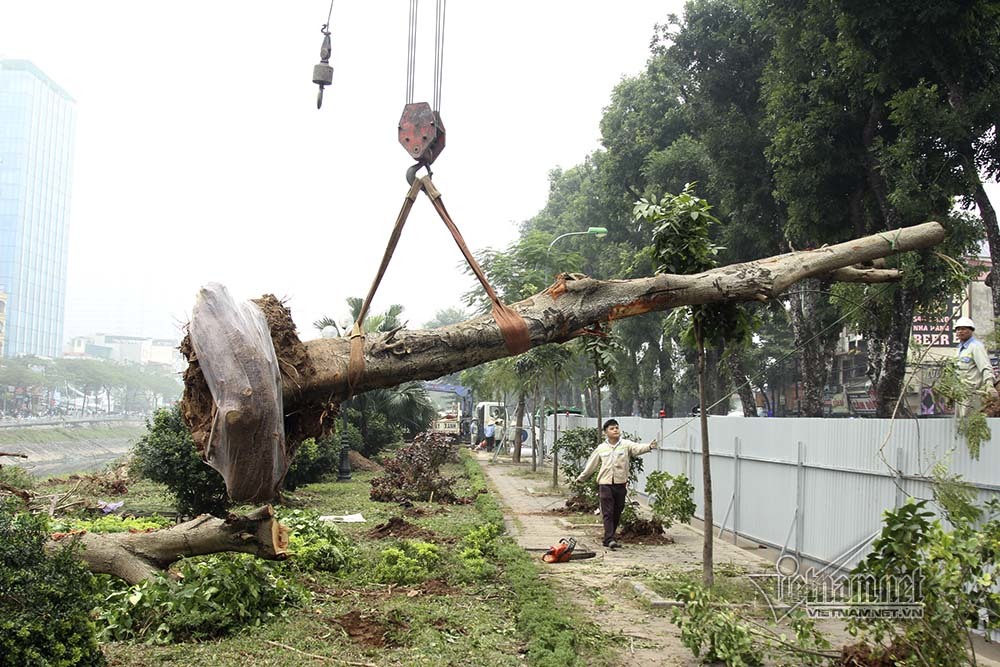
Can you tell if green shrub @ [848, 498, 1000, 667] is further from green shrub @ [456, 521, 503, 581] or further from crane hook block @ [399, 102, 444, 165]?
green shrub @ [456, 521, 503, 581]

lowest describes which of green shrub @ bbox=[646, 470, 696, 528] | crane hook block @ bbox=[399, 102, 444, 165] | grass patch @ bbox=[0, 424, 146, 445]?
grass patch @ bbox=[0, 424, 146, 445]

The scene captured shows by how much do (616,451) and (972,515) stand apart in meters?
6.19

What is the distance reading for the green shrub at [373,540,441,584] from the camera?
844cm

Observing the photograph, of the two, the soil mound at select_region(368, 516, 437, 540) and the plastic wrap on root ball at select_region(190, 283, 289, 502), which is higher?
the plastic wrap on root ball at select_region(190, 283, 289, 502)

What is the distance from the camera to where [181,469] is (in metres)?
11.5

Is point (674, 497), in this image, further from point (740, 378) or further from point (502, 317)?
point (740, 378)

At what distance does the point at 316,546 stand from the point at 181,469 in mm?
3606

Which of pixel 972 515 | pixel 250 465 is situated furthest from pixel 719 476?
pixel 250 465

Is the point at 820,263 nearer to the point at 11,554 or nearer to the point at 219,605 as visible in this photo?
the point at 219,605

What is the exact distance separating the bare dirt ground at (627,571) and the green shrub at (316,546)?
2334mm

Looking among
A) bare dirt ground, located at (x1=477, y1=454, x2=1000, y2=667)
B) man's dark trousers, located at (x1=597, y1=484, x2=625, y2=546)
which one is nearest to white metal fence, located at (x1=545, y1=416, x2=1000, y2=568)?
bare dirt ground, located at (x1=477, y1=454, x2=1000, y2=667)

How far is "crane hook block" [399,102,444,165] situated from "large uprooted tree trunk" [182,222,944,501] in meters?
1.21

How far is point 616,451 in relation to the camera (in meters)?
11.5

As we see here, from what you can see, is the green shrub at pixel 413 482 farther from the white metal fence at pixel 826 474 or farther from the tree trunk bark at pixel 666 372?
the tree trunk bark at pixel 666 372
